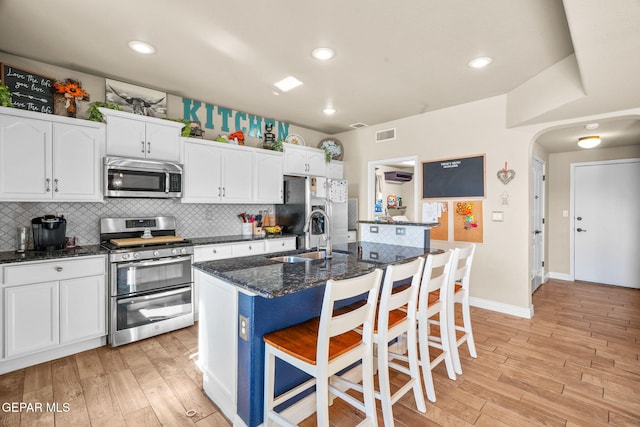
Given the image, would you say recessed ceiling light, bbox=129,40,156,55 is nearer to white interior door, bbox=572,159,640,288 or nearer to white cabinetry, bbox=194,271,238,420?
Result: white cabinetry, bbox=194,271,238,420

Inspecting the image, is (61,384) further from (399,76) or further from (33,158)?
(399,76)

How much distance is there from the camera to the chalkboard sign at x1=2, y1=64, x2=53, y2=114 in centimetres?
268

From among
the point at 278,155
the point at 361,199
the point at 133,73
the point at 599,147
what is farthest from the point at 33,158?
A: the point at 599,147

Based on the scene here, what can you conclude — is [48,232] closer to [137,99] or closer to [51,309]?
[51,309]

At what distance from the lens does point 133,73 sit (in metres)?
3.18

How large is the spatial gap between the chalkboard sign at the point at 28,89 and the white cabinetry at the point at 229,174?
1250 millimetres

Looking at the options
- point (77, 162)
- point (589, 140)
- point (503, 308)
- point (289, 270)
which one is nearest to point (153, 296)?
point (77, 162)

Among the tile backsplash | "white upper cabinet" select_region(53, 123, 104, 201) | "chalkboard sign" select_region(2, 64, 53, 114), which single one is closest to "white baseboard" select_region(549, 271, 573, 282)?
the tile backsplash

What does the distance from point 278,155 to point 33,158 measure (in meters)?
2.69

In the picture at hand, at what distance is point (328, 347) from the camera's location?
4.69ft

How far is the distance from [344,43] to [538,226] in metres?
4.48

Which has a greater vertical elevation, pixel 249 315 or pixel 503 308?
pixel 249 315

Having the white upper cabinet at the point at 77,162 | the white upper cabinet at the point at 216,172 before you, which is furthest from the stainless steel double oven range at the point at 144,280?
the white upper cabinet at the point at 216,172

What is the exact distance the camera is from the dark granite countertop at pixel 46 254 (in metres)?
2.43
